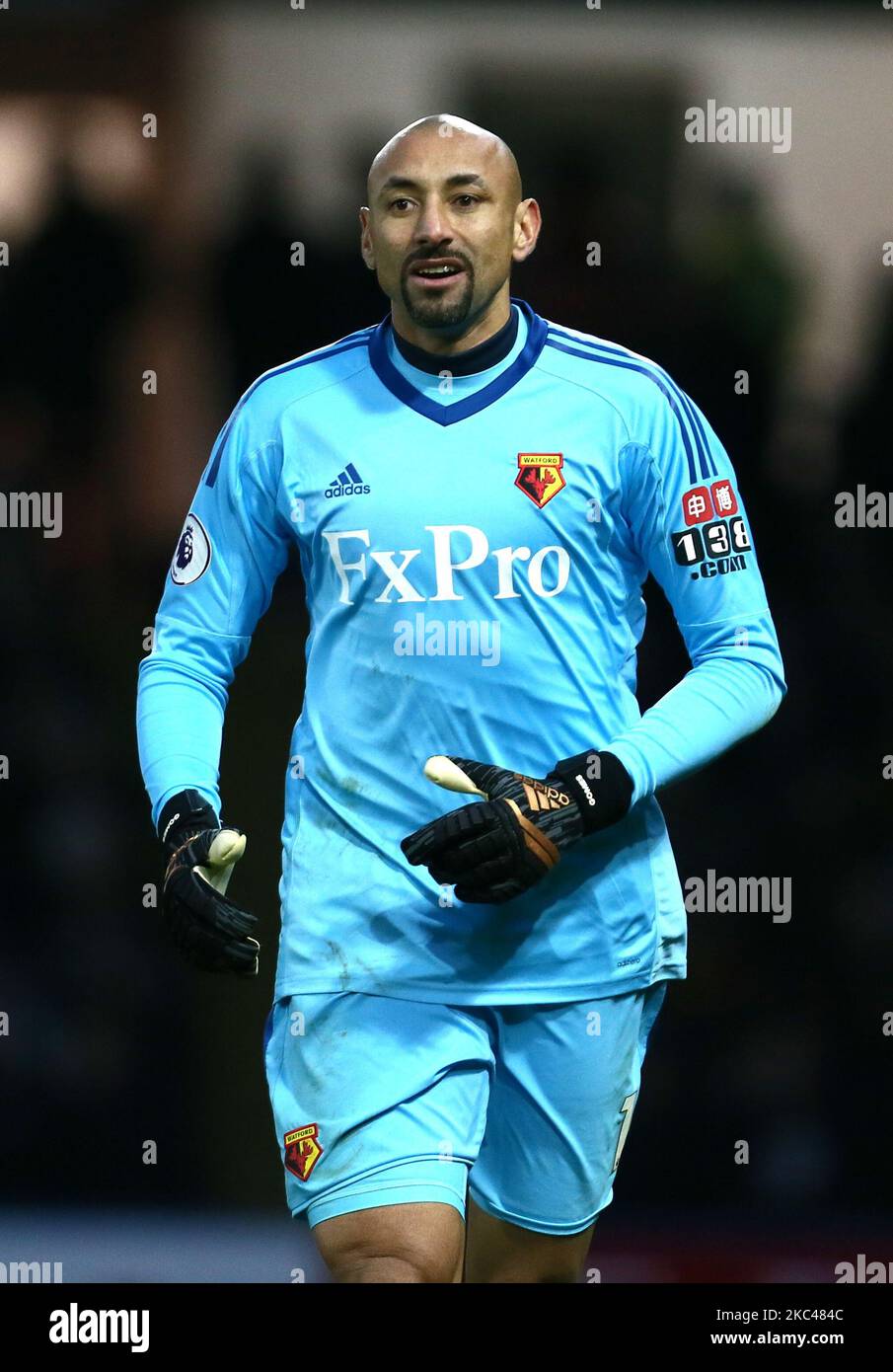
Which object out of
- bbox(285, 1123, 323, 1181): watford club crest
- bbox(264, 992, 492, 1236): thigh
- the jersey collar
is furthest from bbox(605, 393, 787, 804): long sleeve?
bbox(285, 1123, 323, 1181): watford club crest

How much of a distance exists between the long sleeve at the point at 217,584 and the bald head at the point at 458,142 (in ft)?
1.63

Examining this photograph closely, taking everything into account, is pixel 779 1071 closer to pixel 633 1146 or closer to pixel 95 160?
pixel 633 1146

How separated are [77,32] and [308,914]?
2.82 metres

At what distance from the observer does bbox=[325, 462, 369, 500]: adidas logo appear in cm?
414

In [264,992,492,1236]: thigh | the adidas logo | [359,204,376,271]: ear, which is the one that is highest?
[359,204,376,271]: ear

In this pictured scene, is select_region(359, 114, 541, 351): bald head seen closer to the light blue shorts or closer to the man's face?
the man's face

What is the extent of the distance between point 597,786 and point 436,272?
960 mm

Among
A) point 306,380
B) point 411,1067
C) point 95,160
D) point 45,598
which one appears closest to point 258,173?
point 95,160

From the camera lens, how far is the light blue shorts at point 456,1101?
395cm

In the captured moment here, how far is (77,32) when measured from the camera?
591 centimetres

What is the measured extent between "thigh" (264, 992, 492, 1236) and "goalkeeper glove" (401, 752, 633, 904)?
0.99ft

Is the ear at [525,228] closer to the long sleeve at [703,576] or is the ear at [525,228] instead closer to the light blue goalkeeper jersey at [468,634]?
the light blue goalkeeper jersey at [468,634]

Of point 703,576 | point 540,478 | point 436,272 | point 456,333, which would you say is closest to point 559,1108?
point 703,576

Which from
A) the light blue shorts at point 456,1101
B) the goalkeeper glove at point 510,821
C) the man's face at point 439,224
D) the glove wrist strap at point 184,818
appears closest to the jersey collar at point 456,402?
the man's face at point 439,224
